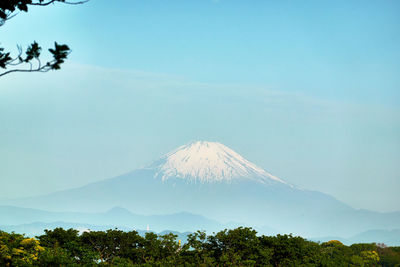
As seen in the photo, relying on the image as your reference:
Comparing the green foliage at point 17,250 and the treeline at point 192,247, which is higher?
the treeline at point 192,247

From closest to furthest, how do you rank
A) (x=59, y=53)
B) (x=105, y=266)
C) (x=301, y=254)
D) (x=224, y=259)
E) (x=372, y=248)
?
(x=59, y=53), (x=105, y=266), (x=224, y=259), (x=301, y=254), (x=372, y=248)

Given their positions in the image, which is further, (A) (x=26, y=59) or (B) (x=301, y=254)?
(B) (x=301, y=254)

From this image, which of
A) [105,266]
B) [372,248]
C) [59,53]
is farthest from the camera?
[372,248]

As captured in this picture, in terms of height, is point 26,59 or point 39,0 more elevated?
point 39,0

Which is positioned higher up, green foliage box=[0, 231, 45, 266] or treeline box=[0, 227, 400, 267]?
treeline box=[0, 227, 400, 267]

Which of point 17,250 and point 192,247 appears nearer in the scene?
point 17,250

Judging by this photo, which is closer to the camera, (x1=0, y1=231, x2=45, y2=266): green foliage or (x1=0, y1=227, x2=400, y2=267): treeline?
(x1=0, y1=231, x2=45, y2=266): green foliage

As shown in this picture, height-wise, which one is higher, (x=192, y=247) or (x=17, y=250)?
(x=192, y=247)

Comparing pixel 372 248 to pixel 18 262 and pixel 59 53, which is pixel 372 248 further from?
pixel 59 53

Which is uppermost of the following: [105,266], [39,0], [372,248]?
[372,248]

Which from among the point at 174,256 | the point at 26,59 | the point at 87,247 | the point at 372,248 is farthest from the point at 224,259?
the point at 372,248

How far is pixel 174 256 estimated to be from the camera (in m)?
35.4

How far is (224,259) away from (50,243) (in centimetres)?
1259

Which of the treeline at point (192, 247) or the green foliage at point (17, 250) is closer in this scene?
the green foliage at point (17, 250)
